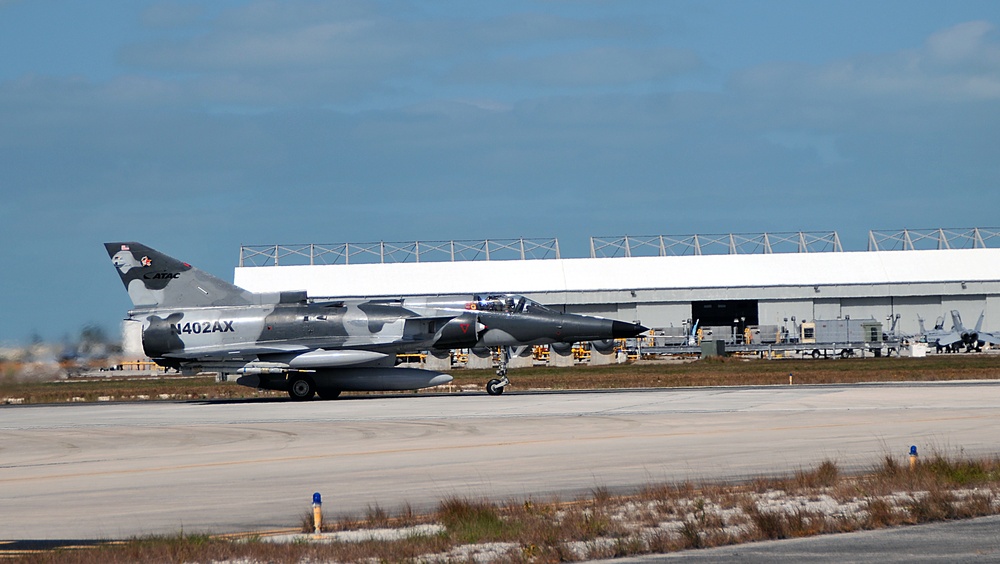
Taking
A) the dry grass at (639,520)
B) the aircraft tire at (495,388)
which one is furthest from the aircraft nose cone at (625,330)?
the dry grass at (639,520)

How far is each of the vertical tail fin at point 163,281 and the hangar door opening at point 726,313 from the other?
53446 mm

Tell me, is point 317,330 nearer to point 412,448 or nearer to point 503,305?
point 503,305

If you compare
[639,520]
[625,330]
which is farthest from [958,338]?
[639,520]

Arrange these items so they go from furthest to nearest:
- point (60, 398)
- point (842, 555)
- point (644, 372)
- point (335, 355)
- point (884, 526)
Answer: point (644, 372) < point (60, 398) < point (335, 355) < point (884, 526) < point (842, 555)

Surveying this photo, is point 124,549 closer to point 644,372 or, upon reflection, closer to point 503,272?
point 644,372

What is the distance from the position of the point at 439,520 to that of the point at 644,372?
38521 mm

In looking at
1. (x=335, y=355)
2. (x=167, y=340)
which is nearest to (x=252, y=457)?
(x=335, y=355)

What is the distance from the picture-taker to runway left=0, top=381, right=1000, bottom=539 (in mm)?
13453

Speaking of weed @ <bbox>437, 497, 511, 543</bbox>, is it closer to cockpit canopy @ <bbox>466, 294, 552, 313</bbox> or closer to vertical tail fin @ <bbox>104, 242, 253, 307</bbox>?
cockpit canopy @ <bbox>466, 294, 552, 313</bbox>

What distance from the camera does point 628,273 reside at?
254 ft

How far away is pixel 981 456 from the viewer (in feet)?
52.8

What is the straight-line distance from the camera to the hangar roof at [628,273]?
251 ft

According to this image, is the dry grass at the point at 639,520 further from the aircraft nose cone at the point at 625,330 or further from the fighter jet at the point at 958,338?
the fighter jet at the point at 958,338

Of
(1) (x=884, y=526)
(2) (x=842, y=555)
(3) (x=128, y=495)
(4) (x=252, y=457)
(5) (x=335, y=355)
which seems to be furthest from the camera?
(5) (x=335, y=355)
